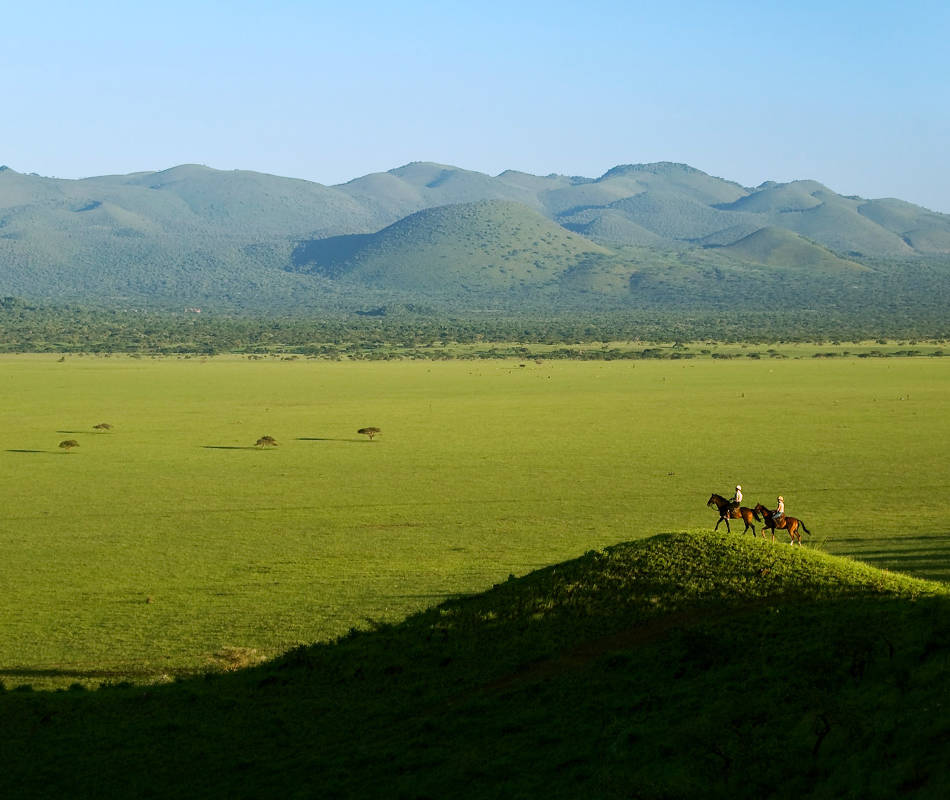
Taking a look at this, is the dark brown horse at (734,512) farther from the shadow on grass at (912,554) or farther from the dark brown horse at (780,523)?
the shadow on grass at (912,554)

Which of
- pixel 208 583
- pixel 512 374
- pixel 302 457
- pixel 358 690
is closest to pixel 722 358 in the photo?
pixel 512 374

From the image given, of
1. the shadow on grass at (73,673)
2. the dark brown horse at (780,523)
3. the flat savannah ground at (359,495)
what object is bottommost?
the shadow on grass at (73,673)

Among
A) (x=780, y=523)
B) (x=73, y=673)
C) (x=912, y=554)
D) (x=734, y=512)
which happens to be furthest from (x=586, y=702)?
(x=912, y=554)

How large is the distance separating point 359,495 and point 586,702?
21448mm

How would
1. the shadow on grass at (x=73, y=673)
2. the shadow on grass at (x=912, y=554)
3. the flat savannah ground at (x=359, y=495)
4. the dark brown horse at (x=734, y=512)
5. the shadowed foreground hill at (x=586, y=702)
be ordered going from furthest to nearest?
1. the dark brown horse at (x=734, y=512)
2. the shadow on grass at (x=912, y=554)
3. the flat savannah ground at (x=359, y=495)
4. the shadow on grass at (x=73, y=673)
5. the shadowed foreground hill at (x=586, y=702)

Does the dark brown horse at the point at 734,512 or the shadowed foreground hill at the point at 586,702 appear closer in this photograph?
the shadowed foreground hill at the point at 586,702

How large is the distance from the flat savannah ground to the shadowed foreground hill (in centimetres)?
289

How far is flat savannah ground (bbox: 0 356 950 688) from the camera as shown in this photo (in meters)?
20.8

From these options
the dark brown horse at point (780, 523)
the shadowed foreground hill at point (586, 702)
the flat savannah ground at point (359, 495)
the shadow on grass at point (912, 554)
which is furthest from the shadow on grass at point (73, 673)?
the shadow on grass at point (912, 554)

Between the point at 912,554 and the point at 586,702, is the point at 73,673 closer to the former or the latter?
the point at 586,702

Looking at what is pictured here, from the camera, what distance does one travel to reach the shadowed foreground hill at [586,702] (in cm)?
1063

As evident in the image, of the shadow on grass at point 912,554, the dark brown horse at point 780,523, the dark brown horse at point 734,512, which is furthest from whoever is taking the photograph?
the dark brown horse at point 734,512

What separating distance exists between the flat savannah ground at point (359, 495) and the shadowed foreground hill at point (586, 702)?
2887mm

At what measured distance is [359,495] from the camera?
112ft
